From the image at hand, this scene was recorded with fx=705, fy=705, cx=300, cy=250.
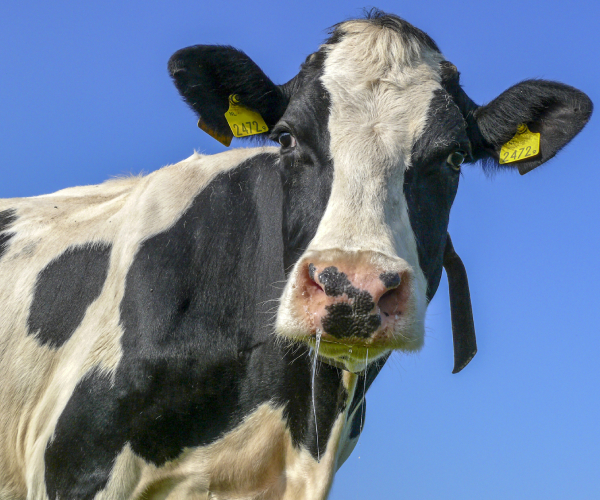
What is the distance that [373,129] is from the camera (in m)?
4.43

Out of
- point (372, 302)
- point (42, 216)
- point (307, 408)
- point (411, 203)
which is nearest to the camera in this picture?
point (372, 302)

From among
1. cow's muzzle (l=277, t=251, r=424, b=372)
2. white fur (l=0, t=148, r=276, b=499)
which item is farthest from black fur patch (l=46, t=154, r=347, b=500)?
cow's muzzle (l=277, t=251, r=424, b=372)

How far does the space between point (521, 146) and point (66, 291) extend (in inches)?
144

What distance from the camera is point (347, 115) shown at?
14.8 feet

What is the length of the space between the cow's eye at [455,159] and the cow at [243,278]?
2 cm

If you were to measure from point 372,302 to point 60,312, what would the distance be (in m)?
2.73

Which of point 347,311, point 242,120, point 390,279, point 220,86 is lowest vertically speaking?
point 347,311

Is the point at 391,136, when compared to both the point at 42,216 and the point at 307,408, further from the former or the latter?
the point at 42,216

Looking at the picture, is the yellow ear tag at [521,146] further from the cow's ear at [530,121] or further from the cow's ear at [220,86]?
the cow's ear at [220,86]

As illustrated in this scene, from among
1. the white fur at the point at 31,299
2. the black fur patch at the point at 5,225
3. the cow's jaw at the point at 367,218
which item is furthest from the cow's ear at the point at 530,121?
the black fur patch at the point at 5,225

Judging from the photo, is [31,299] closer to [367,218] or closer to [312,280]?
[312,280]

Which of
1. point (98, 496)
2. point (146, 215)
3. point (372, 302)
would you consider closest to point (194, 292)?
point (146, 215)

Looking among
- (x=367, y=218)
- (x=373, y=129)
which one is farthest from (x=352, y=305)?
(x=373, y=129)

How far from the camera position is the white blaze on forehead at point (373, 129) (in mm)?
3842
